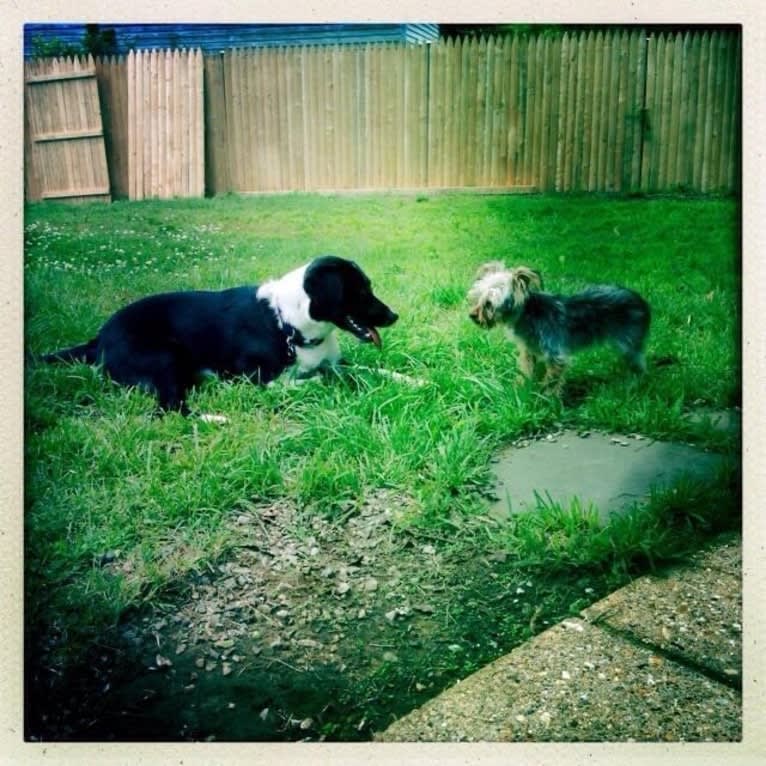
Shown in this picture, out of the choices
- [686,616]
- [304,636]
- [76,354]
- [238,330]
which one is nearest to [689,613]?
[686,616]

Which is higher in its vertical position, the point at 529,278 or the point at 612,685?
the point at 529,278

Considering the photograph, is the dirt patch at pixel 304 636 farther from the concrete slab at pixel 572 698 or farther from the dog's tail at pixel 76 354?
the dog's tail at pixel 76 354

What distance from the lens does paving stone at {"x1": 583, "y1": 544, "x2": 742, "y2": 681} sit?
2.58m

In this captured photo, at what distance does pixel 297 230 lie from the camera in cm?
288

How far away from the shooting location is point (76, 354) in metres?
2.82

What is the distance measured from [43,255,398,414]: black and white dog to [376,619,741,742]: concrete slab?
123 centimetres

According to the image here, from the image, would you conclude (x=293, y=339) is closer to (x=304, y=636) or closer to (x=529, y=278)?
(x=529, y=278)

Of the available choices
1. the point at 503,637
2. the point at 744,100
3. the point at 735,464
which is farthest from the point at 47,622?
the point at 744,100

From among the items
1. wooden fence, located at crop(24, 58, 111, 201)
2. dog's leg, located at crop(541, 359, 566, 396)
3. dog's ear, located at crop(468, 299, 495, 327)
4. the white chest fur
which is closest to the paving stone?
dog's leg, located at crop(541, 359, 566, 396)

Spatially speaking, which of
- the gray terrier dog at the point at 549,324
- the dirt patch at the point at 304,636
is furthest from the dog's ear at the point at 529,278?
the dirt patch at the point at 304,636

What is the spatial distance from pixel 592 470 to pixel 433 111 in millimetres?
1386

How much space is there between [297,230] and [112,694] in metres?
1.65

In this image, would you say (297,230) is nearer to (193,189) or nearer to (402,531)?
(193,189)

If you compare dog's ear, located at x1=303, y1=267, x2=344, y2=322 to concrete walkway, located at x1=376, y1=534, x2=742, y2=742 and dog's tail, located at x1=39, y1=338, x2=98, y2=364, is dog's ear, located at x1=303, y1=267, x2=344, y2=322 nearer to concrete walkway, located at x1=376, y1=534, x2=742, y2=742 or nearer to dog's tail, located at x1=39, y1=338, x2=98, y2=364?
dog's tail, located at x1=39, y1=338, x2=98, y2=364
